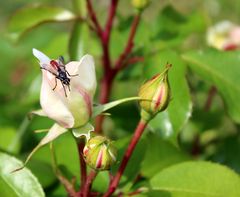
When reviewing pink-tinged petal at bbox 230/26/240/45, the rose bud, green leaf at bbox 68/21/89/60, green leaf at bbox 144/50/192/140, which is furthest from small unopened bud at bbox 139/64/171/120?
pink-tinged petal at bbox 230/26/240/45

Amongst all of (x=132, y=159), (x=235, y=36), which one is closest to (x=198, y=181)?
(x=132, y=159)

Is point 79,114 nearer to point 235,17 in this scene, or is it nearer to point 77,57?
point 77,57

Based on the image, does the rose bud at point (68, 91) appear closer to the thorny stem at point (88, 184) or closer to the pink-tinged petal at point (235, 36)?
the thorny stem at point (88, 184)

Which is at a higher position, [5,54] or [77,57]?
[77,57]

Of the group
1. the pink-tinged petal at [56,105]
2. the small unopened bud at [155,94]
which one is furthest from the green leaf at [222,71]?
the pink-tinged petal at [56,105]

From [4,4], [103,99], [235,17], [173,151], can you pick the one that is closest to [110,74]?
[103,99]

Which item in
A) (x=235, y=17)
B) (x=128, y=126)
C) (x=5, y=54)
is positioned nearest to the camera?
(x=128, y=126)

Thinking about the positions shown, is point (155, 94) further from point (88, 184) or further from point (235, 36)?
point (235, 36)
